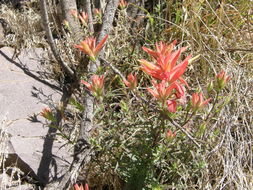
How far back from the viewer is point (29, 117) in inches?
79.4

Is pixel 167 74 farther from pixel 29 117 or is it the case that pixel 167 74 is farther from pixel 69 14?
pixel 69 14

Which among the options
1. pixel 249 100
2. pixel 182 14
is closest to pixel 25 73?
pixel 182 14

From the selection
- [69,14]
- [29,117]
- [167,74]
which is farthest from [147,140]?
[69,14]

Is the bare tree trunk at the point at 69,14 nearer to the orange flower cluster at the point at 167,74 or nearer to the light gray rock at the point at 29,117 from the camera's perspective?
the light gray rock at the point at 29,117

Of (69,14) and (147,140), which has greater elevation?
(69,14)

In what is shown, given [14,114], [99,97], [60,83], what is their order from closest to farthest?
[99,97] → [14,114] → [60,83]

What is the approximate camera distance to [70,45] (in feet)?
8.10

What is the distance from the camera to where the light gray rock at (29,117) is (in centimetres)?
177

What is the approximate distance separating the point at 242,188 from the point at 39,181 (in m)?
0.96

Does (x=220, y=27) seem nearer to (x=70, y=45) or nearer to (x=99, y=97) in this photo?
(x=70, y=45)

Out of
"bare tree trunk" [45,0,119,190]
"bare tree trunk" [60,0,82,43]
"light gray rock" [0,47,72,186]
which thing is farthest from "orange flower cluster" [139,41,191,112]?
"bare tree trunk" [60,0,82,43]

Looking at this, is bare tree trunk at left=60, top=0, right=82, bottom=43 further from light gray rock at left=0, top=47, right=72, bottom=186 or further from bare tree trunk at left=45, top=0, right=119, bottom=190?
bare tree trunk at left=45, top=0, right=119, bottom=190

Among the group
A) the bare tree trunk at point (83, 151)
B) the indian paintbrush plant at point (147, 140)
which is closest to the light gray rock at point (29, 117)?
the bare tree trunk at point (83, 151)

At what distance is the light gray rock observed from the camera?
1.77 meters
